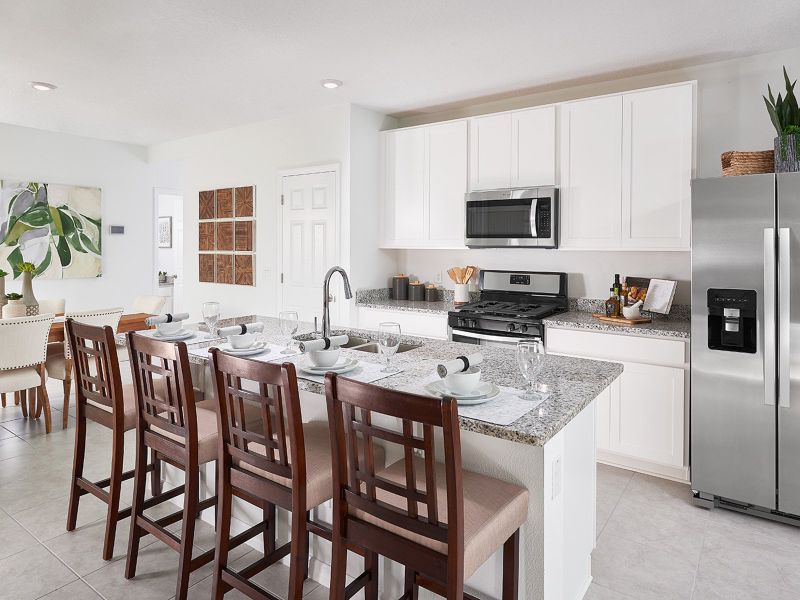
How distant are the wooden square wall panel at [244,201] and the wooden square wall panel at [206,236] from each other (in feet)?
1.71

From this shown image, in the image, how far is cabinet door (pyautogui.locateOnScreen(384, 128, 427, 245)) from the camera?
445cm

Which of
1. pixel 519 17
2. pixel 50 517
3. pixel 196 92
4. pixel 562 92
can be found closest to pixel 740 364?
pixel 519 17

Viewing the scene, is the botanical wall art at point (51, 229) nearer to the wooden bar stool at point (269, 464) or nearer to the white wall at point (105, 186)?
the white wall at point (105, 186)

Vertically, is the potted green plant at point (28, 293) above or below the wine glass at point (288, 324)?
above

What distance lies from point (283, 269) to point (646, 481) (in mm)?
3348

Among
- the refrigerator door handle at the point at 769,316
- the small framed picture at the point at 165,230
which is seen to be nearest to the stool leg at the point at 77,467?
the refrigerator door handle at the point at 769,316

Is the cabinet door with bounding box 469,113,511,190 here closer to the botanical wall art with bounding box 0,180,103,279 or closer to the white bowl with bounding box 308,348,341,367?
the white bowl with bounding box 308,348,341,367

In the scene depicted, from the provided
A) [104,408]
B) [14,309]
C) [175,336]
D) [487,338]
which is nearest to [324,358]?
[175,336]

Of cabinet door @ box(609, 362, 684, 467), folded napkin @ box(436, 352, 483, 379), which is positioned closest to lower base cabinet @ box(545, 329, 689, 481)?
cabinet door @ box(609, 362, 684, 467)

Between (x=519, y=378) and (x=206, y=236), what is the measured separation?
15.1 feet

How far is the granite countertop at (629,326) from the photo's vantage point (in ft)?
10.4

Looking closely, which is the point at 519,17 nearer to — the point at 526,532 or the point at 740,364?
the point at 740,364

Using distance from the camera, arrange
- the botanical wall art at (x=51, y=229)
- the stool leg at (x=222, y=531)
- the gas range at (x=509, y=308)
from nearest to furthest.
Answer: the stool leg at (x=222, y=531) → the gas range at (x=509, y=308) → the botanical wall art at (x=51, y=229)

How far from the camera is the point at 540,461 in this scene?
65.9 inches
